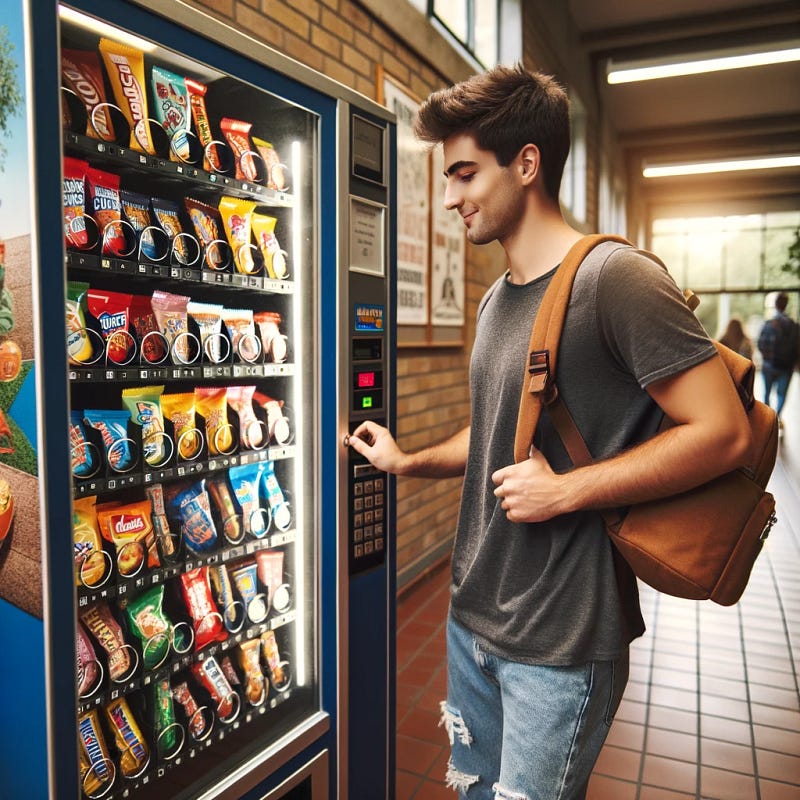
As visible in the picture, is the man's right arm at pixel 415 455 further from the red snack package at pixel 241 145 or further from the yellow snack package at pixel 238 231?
the red snack package at pixel 241 145

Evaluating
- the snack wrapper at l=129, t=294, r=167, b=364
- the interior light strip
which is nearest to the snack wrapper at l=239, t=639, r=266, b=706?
the snack wrapper at l=129, t=294, r=167, b=364

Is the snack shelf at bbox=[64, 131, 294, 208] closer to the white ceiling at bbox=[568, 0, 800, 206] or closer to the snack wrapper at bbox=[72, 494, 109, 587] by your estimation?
the snack wrapper at bbox=[72, 494, 109, 587]

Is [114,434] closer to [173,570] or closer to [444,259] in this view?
[173,570]

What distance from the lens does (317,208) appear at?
1689 millimetres

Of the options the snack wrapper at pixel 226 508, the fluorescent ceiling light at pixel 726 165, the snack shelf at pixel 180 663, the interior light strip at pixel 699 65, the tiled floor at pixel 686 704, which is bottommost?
the tiled floor at pixel 686 704

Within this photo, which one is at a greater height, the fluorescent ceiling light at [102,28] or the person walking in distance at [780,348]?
the fluorescent ceiling light at [102,28]

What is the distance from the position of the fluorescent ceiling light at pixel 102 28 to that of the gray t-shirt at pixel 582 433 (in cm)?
81

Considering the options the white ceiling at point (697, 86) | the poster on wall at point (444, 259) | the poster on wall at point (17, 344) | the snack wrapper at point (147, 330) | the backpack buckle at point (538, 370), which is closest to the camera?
the poster on wall at point (17, 344)

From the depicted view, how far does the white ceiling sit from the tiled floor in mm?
5481

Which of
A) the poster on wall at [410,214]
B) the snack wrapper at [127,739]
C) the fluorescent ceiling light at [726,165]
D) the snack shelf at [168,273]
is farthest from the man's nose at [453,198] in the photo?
the fluorescent ceiling light at [726,165]

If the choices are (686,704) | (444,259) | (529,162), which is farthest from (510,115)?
(444,259)

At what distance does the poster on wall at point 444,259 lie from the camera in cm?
410

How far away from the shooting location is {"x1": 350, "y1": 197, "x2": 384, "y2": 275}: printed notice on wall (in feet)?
5.78

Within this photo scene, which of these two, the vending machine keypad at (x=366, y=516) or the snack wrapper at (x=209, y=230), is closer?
the snack wrapper at (x=209, y=230)
